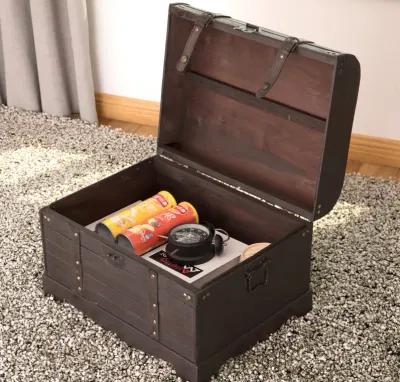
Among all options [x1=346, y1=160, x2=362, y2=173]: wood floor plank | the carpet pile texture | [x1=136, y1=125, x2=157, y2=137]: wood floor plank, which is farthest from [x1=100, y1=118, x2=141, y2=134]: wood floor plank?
[x1=346, y1=160, x2=362, y2=173]: wood floor plank

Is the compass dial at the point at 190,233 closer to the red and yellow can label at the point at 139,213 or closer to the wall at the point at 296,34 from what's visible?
the red and yellow can label at the point at 139,213

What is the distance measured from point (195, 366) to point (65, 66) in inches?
60.1

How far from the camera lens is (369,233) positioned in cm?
232

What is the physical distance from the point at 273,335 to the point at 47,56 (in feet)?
4.70

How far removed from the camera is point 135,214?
6.67 feet

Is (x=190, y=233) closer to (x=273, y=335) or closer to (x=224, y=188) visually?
(x=224, y=188)

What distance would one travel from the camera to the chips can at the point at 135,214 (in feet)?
6.51

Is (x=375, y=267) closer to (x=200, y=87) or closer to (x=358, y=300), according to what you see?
(x=358, y=300)

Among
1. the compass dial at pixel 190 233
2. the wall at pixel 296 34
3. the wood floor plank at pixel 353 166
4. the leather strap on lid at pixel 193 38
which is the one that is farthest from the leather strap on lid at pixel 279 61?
the wood floor plank at pixel 353 166

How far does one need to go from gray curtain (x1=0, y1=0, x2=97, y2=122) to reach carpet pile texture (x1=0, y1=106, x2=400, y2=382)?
321 mm

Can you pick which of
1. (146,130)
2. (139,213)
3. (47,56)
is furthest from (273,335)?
(47,56)

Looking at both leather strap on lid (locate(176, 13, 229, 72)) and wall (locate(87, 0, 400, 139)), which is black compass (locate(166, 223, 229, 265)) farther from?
wall (locate(87, 0, 400, 139))

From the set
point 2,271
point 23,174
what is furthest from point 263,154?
point 23,174

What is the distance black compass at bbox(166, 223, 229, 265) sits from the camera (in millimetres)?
1932
